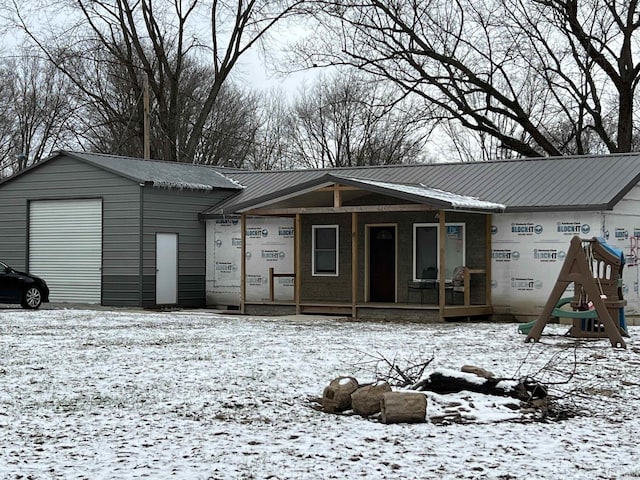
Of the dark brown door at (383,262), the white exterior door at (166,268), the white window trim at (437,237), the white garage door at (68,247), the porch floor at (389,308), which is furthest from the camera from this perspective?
the white garage door at (68,247)

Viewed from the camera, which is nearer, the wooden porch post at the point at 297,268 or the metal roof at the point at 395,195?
the metal roof at the point at 395,195

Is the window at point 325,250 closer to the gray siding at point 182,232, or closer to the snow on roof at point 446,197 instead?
the snow on roof at point 446,197

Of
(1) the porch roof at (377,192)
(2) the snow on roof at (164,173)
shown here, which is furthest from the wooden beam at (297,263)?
(2) the snow on roof at (164,173)

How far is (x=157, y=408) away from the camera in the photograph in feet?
32.6

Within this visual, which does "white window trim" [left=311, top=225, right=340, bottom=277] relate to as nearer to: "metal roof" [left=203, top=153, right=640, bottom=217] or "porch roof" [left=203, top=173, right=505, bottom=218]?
"porch roof" [left=203, top=173, right=505, bottom=218]

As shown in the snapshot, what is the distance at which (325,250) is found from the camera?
1038 inches

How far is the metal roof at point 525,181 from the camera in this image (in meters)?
22.3

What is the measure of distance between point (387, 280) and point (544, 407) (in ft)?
51.5

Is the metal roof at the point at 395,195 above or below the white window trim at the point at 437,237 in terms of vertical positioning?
above

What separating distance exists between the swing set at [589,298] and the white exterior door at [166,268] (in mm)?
11692

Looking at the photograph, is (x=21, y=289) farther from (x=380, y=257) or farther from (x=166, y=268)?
(x=380, y=257)

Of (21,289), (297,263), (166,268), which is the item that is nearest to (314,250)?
(297,263)

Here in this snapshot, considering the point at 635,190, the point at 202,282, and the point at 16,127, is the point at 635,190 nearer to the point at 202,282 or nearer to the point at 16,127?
the point at 202,282

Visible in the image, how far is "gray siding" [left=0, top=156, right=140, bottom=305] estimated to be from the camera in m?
26.2
